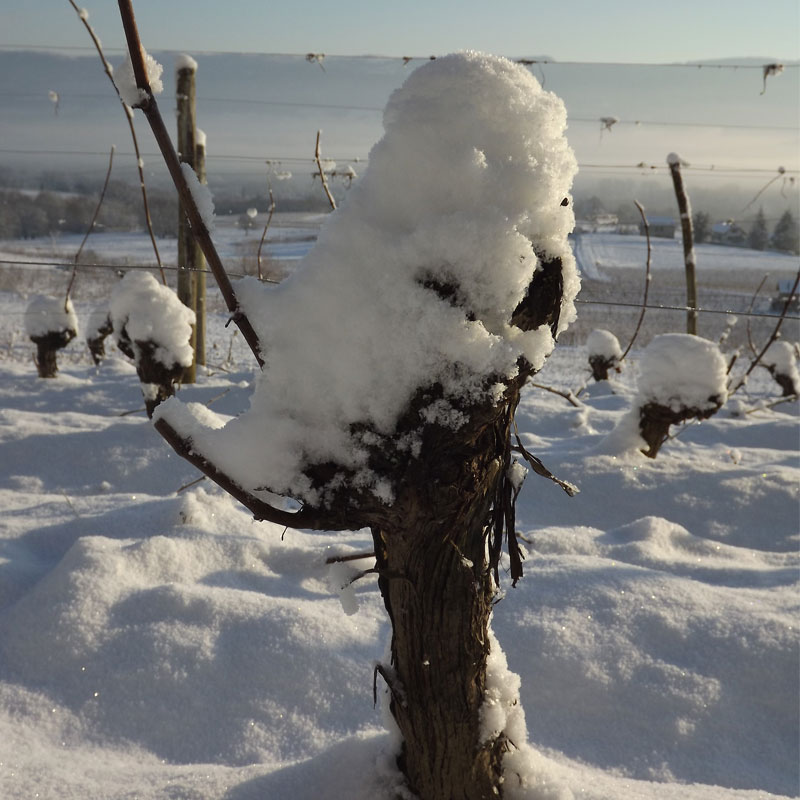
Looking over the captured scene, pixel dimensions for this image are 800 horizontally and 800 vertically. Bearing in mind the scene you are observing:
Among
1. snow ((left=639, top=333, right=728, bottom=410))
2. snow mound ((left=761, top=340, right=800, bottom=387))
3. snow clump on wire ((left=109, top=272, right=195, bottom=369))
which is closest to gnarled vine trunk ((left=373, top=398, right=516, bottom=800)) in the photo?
snow ((left=639, top=333, right=728, bottom=410))

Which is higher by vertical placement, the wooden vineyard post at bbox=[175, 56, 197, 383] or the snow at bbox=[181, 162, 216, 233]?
the wooden vineyard post at bbox=[175, 56, 197, 383]

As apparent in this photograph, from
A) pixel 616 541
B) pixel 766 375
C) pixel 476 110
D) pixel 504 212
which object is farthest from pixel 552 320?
pixel 766 375

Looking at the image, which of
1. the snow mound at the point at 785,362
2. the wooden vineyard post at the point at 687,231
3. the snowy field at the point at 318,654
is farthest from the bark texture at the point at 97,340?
the snow mound at the point at 785,362

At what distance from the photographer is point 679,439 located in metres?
4.86

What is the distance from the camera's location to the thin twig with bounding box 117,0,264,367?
891 mm

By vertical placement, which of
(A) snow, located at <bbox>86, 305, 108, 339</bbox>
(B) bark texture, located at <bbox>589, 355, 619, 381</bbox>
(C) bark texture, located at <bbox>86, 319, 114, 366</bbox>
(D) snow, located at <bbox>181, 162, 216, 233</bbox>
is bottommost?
(C) bark texture, located at <bbox>86, 319, 114, 366</bbox>

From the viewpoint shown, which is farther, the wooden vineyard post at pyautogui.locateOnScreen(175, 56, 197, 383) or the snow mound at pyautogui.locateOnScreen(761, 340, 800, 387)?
the snow mound at pyautogui.locateOnScreen(761, 340, 800, 387)

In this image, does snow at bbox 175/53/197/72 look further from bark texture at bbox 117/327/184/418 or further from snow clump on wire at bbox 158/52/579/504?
snow clump on wire at bbox 158/52/579/504

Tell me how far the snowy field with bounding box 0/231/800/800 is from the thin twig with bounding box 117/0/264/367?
2.13ft

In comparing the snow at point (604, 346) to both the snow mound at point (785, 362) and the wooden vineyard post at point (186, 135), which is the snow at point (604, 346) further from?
the wooden vineyard post at point (186, 135)

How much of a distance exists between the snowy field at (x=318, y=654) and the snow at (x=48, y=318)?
127 inches

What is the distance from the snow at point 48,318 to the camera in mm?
6145

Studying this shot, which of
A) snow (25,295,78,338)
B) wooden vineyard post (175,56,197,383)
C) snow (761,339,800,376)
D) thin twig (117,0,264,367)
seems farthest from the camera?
snow (761,339,800,376)

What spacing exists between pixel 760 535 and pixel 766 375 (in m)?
10.1
